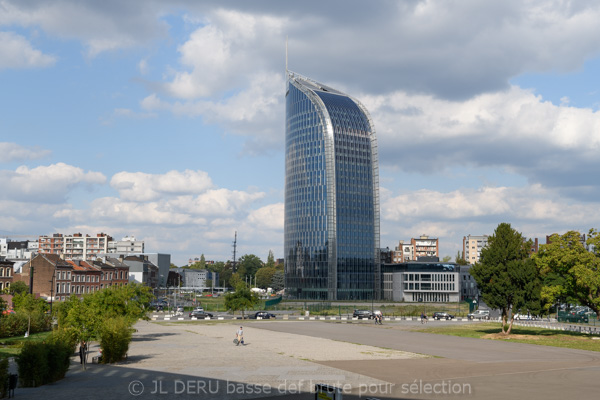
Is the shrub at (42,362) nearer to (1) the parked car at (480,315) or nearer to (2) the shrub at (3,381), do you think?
(2) the shrub at (3,381)

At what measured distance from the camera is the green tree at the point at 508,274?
207 feet

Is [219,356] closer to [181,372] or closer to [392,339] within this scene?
[181,372]

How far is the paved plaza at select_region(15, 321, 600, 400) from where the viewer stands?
2828cm

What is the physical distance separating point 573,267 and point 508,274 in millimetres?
6774

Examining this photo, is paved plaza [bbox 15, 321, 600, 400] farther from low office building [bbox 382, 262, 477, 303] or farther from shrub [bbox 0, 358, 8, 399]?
low office building [bbox 382, 262, 477, 303]

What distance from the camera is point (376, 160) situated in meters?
198

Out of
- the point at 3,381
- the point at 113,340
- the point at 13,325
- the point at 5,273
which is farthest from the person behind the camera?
the point at 5,273

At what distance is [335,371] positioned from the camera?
1390 inches

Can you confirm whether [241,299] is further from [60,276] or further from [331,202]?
[331,202]

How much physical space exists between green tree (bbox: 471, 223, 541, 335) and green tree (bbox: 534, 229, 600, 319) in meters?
1.47

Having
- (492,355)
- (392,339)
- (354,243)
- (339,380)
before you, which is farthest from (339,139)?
(339,380)

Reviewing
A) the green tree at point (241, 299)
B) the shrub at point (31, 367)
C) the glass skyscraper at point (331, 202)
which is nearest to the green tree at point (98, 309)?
the shrub at point (31, 367)

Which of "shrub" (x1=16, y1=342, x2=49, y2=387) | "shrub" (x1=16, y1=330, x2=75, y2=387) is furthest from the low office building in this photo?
"shrub" (x1=16, y1=342, x2=49, y2=387)

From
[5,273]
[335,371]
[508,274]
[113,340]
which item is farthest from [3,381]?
[5,273]
